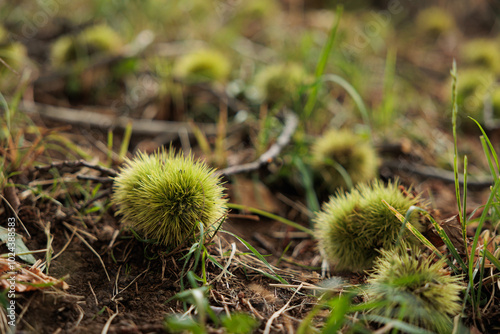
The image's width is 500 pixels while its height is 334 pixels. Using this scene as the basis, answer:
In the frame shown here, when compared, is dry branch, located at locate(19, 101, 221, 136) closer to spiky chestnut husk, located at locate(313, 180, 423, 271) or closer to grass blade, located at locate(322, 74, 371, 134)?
grass blade, located at locate(322, 74, 371, 134)

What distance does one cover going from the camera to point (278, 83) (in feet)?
8.37

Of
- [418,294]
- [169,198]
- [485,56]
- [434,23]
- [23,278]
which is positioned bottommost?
[23,278]

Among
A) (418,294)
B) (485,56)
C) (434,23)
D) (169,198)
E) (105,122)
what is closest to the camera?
(418,294)

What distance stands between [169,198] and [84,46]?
6.89ft

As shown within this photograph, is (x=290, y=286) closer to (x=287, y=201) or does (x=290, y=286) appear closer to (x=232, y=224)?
(x=232, y=224)

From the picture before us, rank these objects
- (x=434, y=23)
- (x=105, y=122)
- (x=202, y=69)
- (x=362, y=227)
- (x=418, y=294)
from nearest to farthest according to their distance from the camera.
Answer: (x=418, y=294) < (x=362, y=227) < (x=105, y=122) < (x=202, y=69) < (x=434, y=23)

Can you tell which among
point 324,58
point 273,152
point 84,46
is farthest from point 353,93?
point 84,46

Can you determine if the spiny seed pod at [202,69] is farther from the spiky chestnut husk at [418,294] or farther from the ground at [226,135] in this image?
the spiky chestnut husk at [418,294]

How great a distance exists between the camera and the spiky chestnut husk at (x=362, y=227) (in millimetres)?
1417

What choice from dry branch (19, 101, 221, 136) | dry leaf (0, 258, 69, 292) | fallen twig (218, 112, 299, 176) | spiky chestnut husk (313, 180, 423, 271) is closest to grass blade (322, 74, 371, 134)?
fallen twig (218, 112, 299, 176)

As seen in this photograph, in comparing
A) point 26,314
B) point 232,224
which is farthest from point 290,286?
point 26,314

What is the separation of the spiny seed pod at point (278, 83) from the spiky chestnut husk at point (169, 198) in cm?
132

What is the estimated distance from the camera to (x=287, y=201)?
2.16 meters

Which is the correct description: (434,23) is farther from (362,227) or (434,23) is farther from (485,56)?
(362,227)
